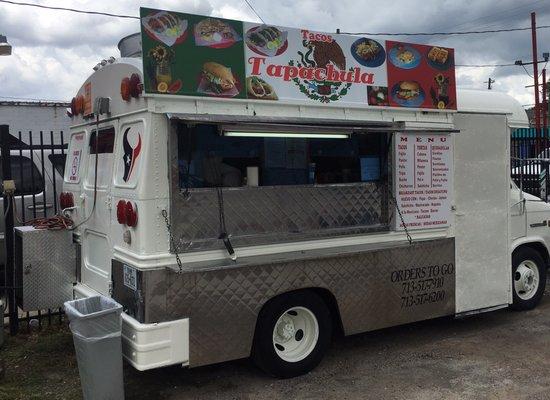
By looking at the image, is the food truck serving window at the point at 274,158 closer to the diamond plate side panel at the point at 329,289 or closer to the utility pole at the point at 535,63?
the diamond plate side panel at the point at 329,289

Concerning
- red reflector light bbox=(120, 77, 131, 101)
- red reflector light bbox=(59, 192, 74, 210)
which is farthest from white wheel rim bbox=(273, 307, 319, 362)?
red reflector light bbox=(59, 192, 74, 210)

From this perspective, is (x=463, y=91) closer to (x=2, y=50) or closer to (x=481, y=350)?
(x=481, y=350)

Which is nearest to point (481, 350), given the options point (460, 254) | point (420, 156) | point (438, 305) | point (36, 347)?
point (438, 305)

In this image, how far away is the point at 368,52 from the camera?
5102 millimetres

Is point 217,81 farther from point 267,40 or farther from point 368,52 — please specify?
point 368,52

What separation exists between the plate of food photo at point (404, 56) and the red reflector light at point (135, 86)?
2367 mm

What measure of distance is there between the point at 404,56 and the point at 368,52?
435 mm

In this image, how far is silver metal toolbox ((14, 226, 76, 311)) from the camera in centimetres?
533

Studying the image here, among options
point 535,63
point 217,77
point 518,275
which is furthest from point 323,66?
point 535,63

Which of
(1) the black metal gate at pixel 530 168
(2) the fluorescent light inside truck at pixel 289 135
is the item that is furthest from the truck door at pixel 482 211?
(1) the black metal gate at pixel 530 168

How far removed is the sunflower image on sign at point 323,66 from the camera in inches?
188

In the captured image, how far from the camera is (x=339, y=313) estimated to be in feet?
16.0

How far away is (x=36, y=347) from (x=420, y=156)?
14.0 ft

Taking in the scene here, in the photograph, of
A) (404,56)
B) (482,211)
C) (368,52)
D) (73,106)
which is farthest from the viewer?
(482,211)
